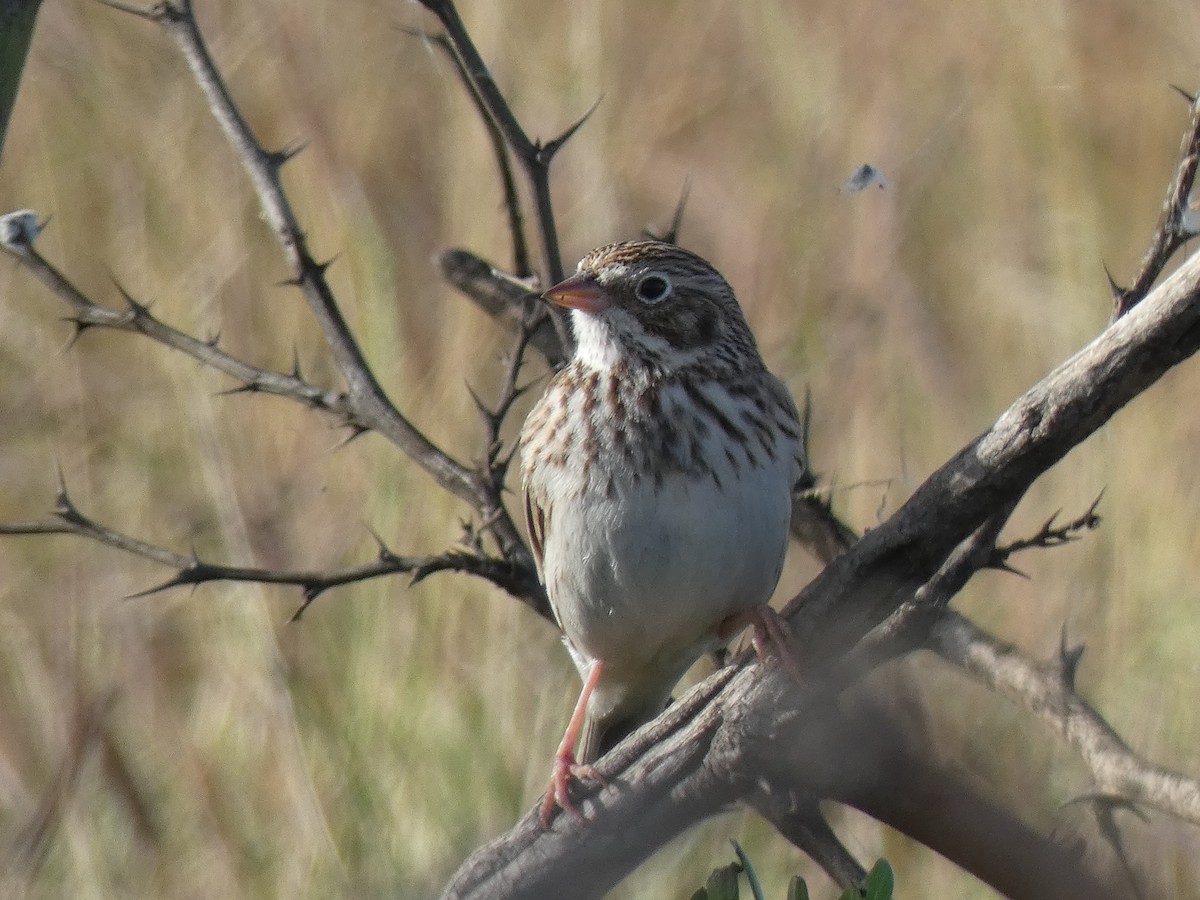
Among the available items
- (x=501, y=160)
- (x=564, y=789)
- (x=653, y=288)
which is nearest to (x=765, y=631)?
(x=564, y=789)

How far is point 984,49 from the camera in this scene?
22.7 feet

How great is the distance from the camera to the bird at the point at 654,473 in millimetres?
3371

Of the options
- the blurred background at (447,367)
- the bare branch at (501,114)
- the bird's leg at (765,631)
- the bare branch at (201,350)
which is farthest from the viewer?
the blurred background at (447,367)

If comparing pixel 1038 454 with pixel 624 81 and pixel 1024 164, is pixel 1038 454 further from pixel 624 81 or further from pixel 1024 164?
pixel 624 81

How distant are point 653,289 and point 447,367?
2.27 m

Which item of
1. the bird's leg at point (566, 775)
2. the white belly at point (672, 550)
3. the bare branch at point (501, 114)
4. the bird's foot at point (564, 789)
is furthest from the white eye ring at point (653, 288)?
the bird's foot at point (564, 789)

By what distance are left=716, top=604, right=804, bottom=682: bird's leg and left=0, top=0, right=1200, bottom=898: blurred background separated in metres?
0.34

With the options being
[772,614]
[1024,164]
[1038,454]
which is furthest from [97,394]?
[1038,454]

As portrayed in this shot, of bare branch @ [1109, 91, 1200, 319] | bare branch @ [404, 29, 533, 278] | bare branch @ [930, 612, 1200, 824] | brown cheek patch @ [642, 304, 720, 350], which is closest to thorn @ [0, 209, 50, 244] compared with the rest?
bare branch @ [404, 29, 533, 278]

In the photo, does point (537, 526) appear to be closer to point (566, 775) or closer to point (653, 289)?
point (653, 289)

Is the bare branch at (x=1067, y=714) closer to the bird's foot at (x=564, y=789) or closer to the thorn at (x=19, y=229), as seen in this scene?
the bird's foot at (x=564, y=789)

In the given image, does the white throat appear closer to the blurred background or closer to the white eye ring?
the white eye ring

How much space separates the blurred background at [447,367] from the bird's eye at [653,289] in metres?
0.74

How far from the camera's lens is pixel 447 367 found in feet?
19.3
